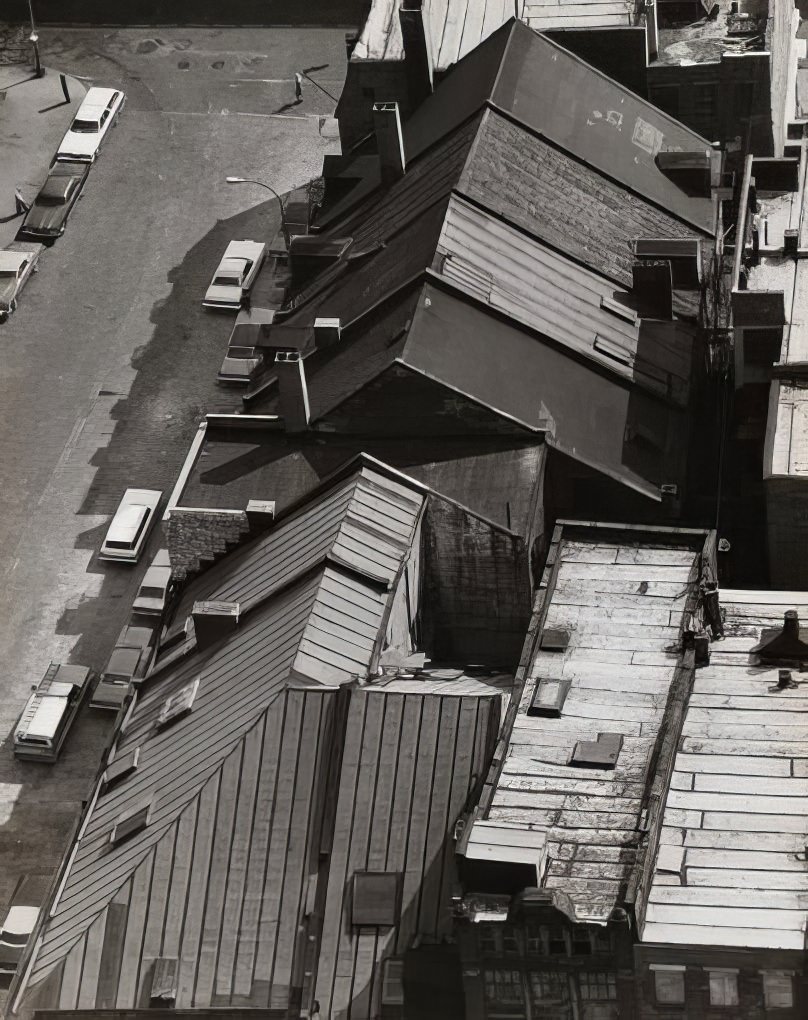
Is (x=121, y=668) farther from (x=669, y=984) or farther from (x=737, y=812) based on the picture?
(x=669, y=984)

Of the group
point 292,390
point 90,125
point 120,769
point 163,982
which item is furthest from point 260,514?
point 90,125

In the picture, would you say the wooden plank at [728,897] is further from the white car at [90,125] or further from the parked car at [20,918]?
the white car at [90,125]

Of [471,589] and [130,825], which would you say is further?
[471,589]

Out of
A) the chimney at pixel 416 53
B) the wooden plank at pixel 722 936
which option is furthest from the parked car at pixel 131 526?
the wooden plank at pixel 722 936

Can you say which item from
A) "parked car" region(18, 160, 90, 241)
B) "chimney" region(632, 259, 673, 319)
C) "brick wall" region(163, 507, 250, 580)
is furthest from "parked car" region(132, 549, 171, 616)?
"parked car" region(18, 160, 90, 241)

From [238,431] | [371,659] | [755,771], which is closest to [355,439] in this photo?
[238,431]

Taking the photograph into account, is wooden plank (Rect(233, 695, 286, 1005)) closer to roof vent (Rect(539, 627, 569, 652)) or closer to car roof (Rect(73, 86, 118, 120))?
roof vent (Rect(539, 627, 569, 652))
